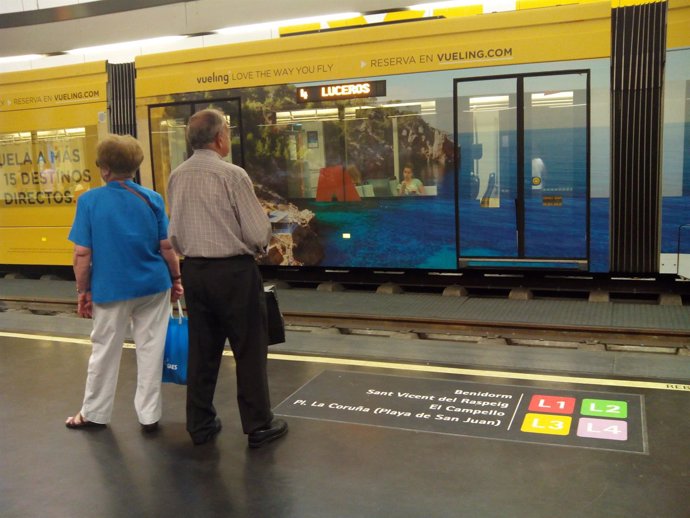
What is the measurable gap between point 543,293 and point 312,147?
340 cm

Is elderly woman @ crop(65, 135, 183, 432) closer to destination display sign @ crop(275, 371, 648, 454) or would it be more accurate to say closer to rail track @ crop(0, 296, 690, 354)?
destination display sign @ crop(275, 371, 648, 454)

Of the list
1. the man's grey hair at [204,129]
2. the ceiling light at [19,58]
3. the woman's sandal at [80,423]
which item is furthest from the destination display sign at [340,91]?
the ceiling light at [19,58]

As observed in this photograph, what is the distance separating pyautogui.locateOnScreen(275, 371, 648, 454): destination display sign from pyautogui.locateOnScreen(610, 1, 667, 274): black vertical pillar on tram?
10.4 ft

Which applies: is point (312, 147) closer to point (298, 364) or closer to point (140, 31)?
point (298, 364)

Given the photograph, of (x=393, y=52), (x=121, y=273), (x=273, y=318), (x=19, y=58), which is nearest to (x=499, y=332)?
(x=273, y=318)

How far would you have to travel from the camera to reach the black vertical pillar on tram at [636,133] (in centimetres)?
680

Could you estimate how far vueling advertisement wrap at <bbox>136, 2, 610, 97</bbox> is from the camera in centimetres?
709

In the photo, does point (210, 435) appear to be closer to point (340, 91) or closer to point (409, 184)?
point (409, 184)

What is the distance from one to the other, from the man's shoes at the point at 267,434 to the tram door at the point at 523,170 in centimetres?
433

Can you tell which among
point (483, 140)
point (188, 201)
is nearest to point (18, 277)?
point (483, 140)

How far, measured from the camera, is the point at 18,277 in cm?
1106

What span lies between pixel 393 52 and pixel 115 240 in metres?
5.05

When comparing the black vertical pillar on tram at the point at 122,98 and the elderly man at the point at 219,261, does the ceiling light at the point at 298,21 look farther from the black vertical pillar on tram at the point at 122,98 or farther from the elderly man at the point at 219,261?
the elderly man at the point at 219,261

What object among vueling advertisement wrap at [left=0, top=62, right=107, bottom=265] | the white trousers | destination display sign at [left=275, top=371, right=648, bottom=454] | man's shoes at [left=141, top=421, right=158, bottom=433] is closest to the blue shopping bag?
the white trousers
